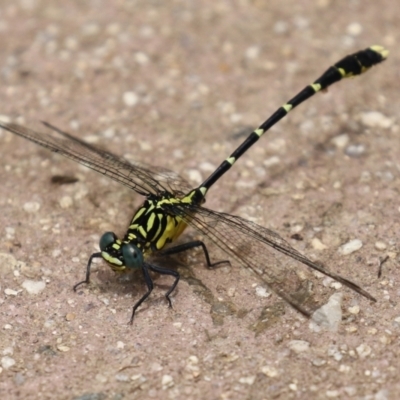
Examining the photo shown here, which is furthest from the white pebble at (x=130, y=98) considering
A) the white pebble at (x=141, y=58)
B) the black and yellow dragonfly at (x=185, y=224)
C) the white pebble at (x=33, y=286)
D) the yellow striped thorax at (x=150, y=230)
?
the white pebble at (x=33, y=286)

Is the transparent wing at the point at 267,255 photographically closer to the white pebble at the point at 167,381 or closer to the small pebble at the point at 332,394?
the small pebble at the point at 332,394

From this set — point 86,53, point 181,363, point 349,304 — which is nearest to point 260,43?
point 86,53

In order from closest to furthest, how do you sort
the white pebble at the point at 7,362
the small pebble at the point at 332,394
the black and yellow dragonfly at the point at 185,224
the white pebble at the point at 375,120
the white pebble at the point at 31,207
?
the small pebble at the point at 332,394 → the white pebble at the point at 7,362 → the black and yellow dragonfly at the point at 185,224 → the white pebble at the point at 31,207 → the white pebble at the point at 375,120

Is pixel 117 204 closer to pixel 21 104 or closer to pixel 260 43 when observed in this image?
pixel 21 104

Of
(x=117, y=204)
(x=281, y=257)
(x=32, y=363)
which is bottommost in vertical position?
(x=32, y=363)

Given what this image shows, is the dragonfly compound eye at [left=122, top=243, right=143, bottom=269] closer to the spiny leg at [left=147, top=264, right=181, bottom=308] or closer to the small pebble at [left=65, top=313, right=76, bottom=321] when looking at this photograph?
the spiny leg at [left=147, top=264, right=181, bottom=308]

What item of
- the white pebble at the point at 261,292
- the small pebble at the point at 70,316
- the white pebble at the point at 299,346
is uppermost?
the white pebble at the point at 261,292
